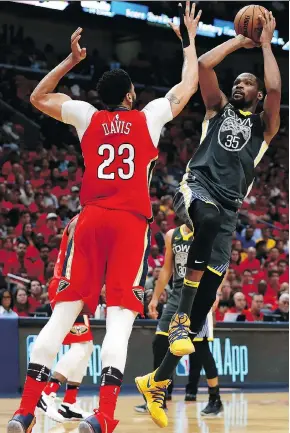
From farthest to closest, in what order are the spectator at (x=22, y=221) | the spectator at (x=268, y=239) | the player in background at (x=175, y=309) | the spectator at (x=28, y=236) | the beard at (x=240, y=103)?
the spectator at (x=268, y=239) < the spectator at (x=22, y=221) < the spectator at (x=28, y=236) < the player in background at (x=175, y=309) < the beard at (x=240, y=103)

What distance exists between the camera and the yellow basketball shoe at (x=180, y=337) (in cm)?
641

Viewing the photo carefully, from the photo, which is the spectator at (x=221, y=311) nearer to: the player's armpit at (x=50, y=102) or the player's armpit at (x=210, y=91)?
the player's armpit at (x=210, y=91)

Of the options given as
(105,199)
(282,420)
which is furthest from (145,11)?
(105,199)

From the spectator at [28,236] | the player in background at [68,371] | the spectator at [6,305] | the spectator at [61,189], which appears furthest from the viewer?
the spectator at [61,189]

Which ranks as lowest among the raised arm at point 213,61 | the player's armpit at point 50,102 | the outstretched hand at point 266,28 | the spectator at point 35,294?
the spectator at point 35,294

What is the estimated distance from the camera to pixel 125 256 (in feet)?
19.1

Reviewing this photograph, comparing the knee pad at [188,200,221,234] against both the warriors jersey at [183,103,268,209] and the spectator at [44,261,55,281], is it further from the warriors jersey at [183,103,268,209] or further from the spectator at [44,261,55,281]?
the spectator at [44,261,55,281]

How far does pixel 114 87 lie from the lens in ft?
19.9

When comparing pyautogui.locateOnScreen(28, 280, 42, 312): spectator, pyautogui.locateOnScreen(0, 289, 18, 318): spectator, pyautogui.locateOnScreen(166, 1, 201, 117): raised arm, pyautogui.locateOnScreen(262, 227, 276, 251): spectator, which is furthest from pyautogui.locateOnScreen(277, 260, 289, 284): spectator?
pyautogui.locateOnScreen(166, 1, 201, 117): raised arm

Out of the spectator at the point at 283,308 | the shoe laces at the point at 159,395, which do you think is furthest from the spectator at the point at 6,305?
the shoe laces at the point at 159,395

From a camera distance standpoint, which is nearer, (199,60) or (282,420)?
(199,60)

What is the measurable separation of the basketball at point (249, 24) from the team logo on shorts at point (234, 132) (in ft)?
2.11

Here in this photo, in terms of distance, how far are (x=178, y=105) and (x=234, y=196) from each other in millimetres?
1119

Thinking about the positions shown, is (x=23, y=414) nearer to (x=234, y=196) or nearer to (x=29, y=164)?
(x=234, y=196)
